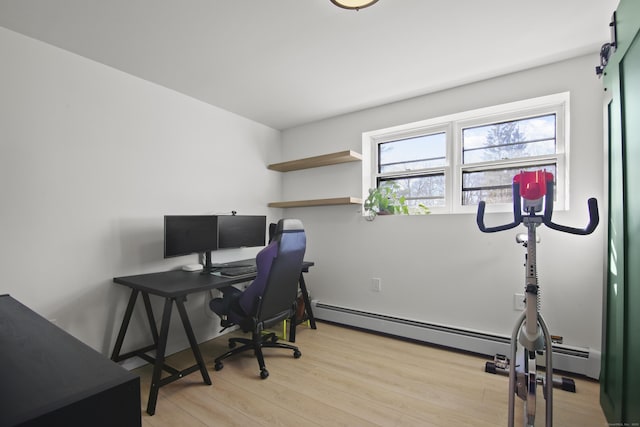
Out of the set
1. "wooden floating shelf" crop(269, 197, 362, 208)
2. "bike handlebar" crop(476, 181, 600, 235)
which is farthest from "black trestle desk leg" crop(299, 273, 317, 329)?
"bike handlebar" crop(476, 181, 600, 235)

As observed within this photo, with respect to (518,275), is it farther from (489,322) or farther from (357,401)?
(357,401)

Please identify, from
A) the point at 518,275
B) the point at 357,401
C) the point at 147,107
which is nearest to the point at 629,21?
the point at 518,275

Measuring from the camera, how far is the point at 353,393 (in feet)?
6.66

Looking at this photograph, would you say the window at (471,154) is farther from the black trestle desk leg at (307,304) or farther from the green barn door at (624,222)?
the black trestle desk leg at (307,304)

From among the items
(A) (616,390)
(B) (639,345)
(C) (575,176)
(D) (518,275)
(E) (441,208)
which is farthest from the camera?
(E) (441,208)

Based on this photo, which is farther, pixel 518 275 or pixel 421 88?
pixel 421 88

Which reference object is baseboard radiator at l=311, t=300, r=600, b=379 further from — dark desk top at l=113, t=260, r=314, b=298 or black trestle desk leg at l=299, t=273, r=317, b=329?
dark desk top at l=113, t=260, r=314, b=298

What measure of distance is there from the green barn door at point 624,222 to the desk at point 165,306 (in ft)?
7.31

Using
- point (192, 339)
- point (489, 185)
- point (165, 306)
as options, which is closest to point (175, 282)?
point (165, 306)

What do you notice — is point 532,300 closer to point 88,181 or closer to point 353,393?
point 353,393

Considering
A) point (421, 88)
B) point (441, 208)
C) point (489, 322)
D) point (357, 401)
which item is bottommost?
point (357, 401)

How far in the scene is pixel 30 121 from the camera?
194cm

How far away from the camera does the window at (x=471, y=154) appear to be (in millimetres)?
2504

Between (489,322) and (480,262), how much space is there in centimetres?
50
